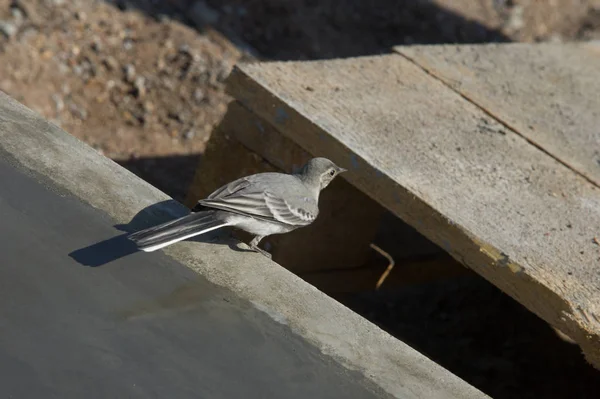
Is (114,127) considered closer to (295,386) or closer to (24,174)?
(24,174)

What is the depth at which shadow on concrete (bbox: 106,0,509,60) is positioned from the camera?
7668 millimetres

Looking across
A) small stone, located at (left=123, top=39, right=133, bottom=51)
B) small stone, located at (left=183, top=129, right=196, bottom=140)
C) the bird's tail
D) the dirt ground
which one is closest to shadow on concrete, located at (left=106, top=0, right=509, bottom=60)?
the dirt ground

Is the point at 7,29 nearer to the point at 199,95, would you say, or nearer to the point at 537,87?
the point at 199,95

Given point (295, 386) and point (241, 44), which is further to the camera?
point (241, 44)

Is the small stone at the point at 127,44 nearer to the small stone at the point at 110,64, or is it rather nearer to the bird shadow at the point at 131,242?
the small stone at the point at 110,64

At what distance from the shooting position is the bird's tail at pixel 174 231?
348cm

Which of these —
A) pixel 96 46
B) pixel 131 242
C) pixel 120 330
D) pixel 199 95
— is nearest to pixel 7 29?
pixel 96 46

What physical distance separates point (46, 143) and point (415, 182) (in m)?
1.64

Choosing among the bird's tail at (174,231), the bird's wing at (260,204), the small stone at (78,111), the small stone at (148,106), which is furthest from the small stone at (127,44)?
the bird's tail at (174,231)

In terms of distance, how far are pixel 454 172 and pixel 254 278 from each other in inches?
49.9

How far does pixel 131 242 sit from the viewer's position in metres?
3.65

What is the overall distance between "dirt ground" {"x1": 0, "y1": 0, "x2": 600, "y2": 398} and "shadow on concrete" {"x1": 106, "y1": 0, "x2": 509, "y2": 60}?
0.01 m

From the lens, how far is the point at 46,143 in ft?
13.3

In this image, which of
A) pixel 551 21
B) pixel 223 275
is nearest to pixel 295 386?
pixel 223 275
